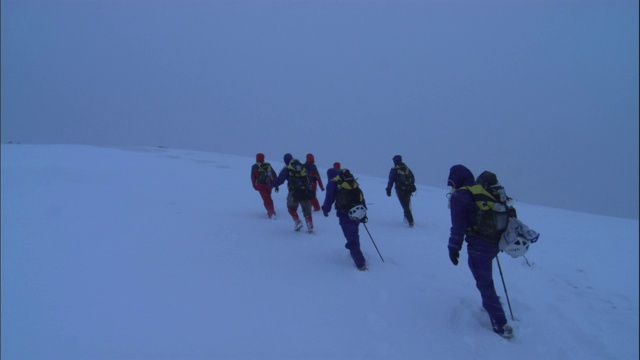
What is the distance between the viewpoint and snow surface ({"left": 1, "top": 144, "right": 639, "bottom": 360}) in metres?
4.23

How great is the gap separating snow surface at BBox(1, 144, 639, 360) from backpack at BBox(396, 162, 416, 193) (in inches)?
51.0

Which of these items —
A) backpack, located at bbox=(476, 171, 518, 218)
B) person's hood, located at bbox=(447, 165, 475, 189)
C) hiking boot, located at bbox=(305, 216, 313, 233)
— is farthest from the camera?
hiking boot, located at bbox=(305, 216, 313, 233)

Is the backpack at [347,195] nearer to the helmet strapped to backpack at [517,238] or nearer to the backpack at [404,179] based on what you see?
the helmet strapped to backpack at [517,238]

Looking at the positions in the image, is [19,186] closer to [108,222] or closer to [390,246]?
[108,222]

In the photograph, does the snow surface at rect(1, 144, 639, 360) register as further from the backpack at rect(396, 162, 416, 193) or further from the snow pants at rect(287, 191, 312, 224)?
the backpack at rect(396, 162, 416, 193)

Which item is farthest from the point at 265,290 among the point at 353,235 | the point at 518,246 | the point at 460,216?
the point at 518,246

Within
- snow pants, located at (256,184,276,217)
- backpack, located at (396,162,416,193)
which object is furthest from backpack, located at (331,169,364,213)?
snow pants, located at (256,184,276,217)

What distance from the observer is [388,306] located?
206 inches

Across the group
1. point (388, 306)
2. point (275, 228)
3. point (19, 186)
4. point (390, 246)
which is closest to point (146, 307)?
point (388, 306)

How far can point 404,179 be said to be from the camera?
31.0 ft

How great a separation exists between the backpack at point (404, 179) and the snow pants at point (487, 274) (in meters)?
4.83

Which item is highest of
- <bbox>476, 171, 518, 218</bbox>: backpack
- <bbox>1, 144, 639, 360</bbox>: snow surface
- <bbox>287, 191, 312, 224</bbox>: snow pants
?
<bbox>476, 171, 518, 218</bbox>: backpack

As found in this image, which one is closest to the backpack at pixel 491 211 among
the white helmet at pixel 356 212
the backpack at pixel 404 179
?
the white helmet at pixel 356 212

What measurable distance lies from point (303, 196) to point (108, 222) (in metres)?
5.01
